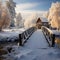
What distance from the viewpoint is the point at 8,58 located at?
12.2 meters

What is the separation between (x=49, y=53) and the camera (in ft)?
42.4

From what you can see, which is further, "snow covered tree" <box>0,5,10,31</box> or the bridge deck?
"snow covered tree" <box>0,5,10,31</box>

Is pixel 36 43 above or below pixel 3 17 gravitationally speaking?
below

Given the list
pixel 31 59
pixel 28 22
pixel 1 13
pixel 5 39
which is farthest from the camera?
pixel 28 22

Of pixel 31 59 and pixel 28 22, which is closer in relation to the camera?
pixel 31 59

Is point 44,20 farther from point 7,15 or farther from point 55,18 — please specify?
point 7,15

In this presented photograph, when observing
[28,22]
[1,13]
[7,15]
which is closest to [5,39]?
[1,13]

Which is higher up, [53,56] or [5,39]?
[53,56]

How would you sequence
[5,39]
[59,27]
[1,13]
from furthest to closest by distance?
[59,27] → [1,13] → [5,39]

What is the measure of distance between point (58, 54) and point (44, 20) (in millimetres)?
49515

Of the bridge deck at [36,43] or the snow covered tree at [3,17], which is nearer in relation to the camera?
the bridge deck at [36,43]

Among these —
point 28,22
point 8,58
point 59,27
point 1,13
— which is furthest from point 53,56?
point 28,22

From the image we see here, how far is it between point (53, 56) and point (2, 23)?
111ft

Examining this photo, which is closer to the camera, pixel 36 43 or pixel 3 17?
pixel 36 43
